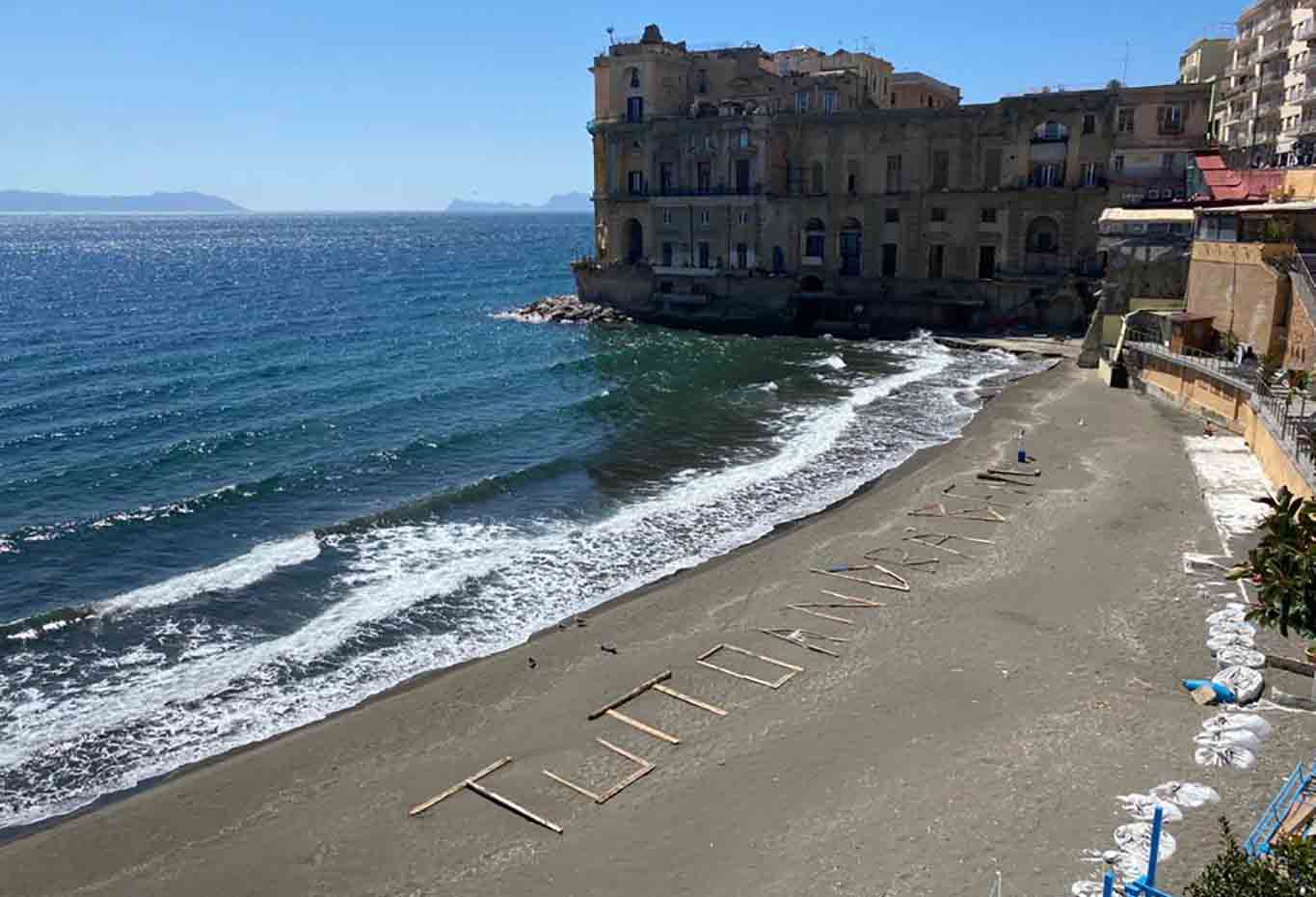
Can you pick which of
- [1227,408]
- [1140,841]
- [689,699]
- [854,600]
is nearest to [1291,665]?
[1140,841]

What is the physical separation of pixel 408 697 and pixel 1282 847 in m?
17.8

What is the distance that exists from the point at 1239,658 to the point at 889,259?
186ft

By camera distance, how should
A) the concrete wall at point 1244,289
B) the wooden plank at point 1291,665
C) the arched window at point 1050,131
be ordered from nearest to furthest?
the wooden plank at point 1291,665 → the concrete wall at point 1244,289 → the arched window at point 1050,131

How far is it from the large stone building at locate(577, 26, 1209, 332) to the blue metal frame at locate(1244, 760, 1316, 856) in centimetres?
5648

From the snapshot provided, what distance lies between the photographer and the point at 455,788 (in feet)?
62.0

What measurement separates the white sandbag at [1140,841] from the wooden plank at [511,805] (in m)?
8.85

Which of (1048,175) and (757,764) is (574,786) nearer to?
(757,764)

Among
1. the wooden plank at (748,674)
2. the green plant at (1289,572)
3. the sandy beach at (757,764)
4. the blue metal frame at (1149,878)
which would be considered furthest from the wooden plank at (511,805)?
the green plant at (1289,572)

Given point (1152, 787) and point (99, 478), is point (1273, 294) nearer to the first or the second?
point (1152, 787)

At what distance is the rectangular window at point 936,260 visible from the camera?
73.1 metres

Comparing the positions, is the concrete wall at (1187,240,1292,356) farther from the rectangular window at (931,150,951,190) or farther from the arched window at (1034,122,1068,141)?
the rectangular window at (931,150,951,190)

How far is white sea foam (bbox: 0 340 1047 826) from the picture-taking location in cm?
2092

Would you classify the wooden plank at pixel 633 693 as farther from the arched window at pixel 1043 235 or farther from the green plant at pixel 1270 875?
the arched window at pixel 1043 235

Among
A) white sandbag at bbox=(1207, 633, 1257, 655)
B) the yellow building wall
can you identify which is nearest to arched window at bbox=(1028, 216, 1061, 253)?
the yellow building wall
